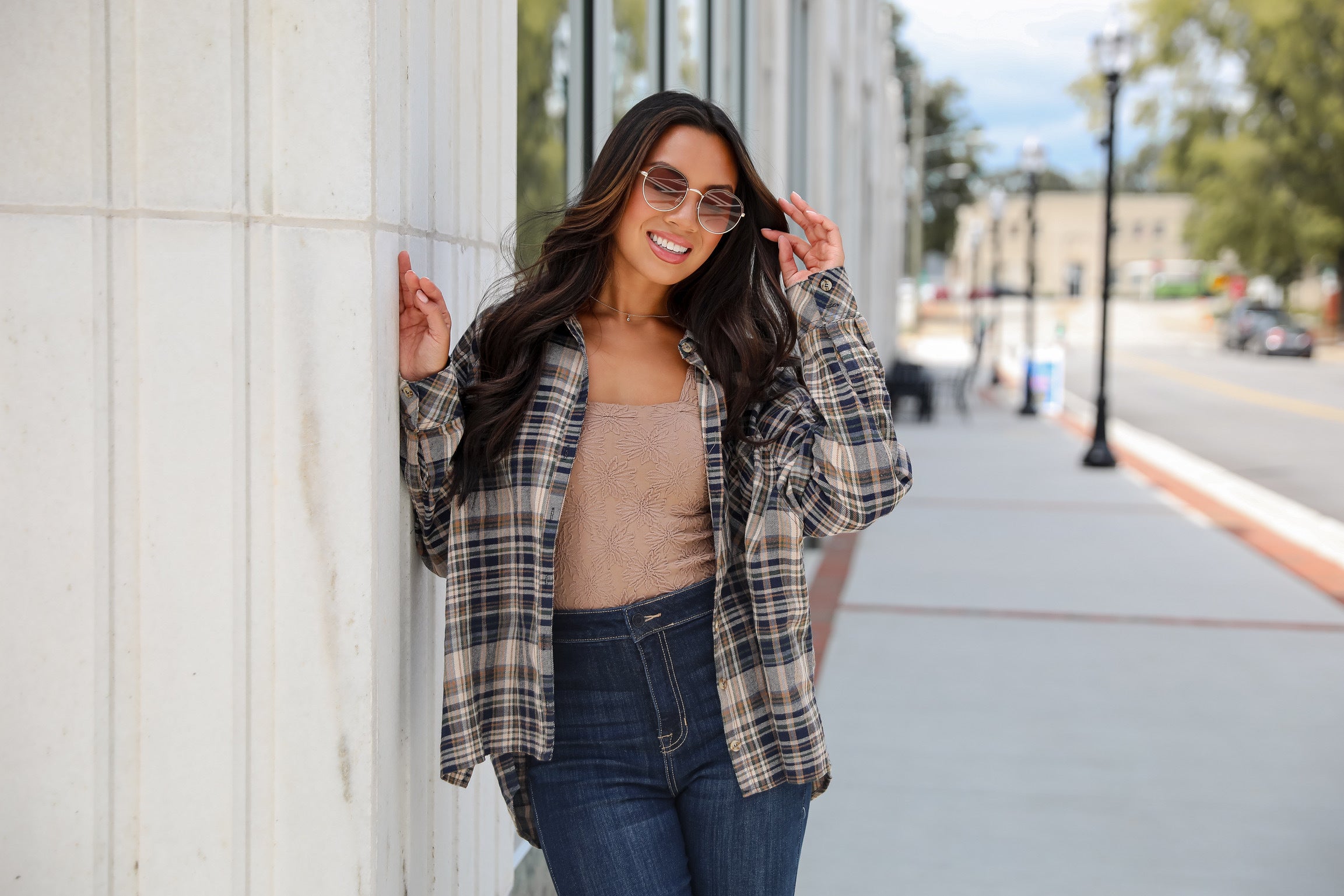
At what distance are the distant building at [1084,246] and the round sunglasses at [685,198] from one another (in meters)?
87.1

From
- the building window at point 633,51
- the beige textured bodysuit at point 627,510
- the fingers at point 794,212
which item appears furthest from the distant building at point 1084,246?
the beige textured bodysuit at point 627,510

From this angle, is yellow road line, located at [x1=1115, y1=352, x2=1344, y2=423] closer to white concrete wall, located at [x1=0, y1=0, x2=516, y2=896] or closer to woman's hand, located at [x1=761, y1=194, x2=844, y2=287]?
woman's hand, located at [x1=761, y1=194, x2=844, y2=287]

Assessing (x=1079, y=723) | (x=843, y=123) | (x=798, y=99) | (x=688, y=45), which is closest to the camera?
(x=1079, y=723)

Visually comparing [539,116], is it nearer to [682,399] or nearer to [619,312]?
[619,312]

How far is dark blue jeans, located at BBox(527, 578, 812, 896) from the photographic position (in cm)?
217

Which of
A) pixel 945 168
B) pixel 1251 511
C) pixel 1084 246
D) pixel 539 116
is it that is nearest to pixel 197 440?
pixel 539 116

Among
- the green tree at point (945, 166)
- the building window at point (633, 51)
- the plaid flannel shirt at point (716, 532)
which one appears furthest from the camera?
the green tree at point (945, 166)

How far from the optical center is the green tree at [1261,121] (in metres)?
43.2

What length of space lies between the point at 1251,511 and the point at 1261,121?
4060 cm

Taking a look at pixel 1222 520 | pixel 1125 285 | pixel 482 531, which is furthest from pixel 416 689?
pixel 1125 285

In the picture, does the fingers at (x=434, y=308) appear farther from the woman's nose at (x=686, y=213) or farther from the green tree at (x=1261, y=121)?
the green tree at (x=1261, y=121)

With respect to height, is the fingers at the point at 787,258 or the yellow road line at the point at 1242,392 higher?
the fingers at the point at 787,258

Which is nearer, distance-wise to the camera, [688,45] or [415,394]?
[415,394]

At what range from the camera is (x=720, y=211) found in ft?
7.59
